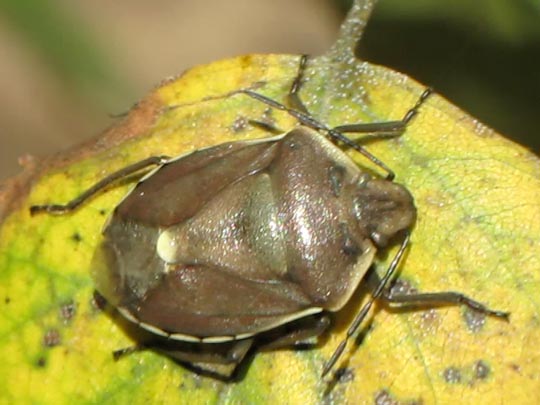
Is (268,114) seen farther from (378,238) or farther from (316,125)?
(378,238)

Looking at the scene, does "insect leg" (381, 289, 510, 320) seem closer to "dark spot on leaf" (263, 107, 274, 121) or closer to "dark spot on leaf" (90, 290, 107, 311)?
"dark spot on leaf" (263, 107, 274, 121)

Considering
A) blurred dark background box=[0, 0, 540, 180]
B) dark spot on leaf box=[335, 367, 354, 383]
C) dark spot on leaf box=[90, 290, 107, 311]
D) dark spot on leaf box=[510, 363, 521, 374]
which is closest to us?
dark spot on leaf box=[510, 363, 521, 374]

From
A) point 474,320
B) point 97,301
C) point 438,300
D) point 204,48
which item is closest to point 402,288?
point 438,300

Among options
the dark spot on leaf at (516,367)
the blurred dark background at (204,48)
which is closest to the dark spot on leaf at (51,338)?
the dark spot on leaf at (516,367)

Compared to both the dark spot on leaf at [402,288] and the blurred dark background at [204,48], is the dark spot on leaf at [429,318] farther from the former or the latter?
the blurred dark background at [204,48]

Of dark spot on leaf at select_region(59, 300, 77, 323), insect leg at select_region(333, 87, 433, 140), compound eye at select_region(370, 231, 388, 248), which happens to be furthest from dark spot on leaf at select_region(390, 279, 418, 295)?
dark spot on leaf at select_region(59, 300, 77, 323)
